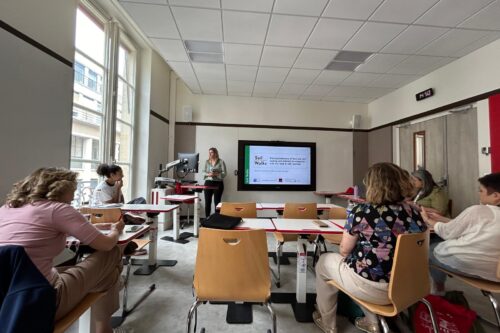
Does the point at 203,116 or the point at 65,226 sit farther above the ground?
the point at 203,116

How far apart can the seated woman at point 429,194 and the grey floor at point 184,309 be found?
32.4 inches

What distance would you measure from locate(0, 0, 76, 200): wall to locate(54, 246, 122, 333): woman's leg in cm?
128

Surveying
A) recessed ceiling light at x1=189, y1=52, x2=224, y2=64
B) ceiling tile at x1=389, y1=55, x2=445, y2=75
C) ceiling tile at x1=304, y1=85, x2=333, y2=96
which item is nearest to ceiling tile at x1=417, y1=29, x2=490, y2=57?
ceiling tile at x1=389, y1=55, x2=445, y2=75

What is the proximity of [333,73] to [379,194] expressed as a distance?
3303 millimetres

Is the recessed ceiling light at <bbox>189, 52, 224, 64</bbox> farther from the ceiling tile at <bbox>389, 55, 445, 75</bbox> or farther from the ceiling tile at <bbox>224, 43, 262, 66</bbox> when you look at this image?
the ceiling tile at <bbox>389, 55, 445, 75</bbox>

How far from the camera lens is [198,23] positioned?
278 cm

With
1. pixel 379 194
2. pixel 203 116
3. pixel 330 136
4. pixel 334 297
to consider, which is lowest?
pixel 334 297

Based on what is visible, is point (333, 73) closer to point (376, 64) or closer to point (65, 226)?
point (376, 64)

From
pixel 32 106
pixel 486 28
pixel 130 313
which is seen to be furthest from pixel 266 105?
pixel 130 313

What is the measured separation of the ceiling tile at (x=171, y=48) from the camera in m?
3.20

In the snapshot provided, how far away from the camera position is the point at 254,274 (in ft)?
4.24

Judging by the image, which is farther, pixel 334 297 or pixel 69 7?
pixel 69 7

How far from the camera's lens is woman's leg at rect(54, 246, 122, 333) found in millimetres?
1120

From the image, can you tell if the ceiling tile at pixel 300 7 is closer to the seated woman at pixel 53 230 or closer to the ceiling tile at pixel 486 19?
the ceiling tile at pixel 486 19
